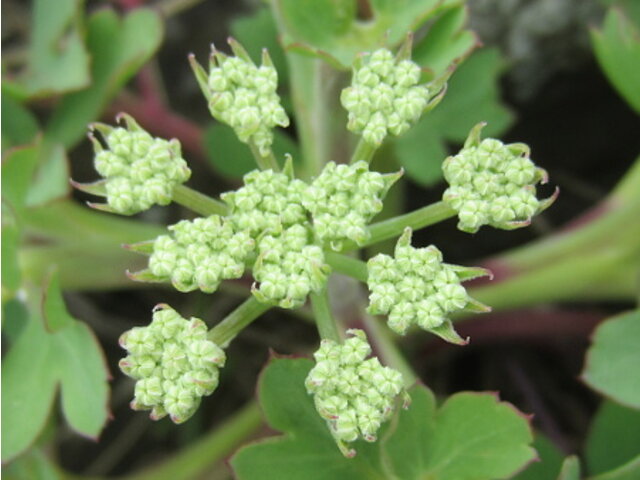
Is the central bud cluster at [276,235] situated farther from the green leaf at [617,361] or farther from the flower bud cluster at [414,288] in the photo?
the green leaf at [617,361]

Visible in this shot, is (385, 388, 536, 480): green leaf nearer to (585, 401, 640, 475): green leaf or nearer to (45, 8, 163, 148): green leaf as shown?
(585, 401, 640, 475): green leaf

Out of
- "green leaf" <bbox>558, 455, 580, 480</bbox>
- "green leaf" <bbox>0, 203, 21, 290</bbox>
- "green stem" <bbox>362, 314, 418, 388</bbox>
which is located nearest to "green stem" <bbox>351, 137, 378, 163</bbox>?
"green stem" <bbox>362, 314, 418, 388</bbox>

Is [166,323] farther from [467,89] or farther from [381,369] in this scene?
[467,89]

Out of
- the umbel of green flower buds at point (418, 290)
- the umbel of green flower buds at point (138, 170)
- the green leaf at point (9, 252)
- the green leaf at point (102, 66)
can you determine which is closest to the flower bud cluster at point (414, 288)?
the umbel of green flower buds at point (418, 290)

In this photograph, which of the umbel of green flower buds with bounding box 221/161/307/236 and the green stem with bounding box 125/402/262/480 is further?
the green stem with bounding box 125/402/262/480

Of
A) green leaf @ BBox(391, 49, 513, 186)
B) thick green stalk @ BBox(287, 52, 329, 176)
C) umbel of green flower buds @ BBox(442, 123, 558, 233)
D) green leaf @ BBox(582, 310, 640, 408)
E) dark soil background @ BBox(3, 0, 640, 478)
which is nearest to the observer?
umbel of green flower buds @ BBox(442, 123, 558, 233)
